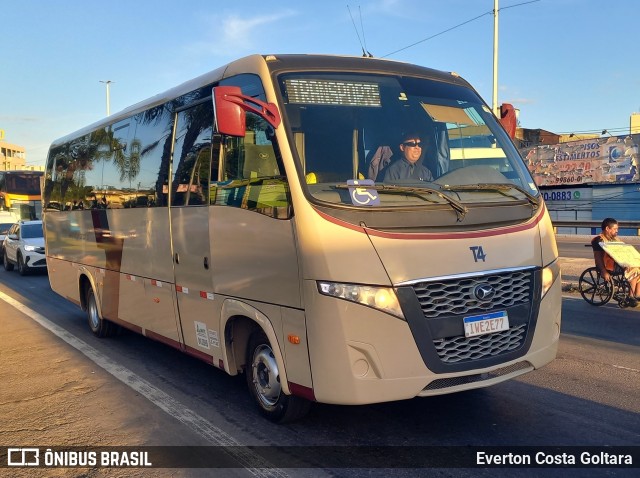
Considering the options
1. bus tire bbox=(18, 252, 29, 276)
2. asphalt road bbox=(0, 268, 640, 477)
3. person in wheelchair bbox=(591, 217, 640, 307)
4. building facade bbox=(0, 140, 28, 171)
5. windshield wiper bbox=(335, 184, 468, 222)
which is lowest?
bus tire bbox=(18, 252, 29, 276)

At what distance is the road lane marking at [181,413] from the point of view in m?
4.41

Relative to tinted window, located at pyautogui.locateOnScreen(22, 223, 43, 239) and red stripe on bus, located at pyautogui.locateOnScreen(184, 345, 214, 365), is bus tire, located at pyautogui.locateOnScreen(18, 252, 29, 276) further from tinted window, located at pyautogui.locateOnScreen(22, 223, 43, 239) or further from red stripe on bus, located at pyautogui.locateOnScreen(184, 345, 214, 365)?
red stripe on bus, located at pyautogui.locateOnScreen(184, 345, 214, 365)

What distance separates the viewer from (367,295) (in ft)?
13.9

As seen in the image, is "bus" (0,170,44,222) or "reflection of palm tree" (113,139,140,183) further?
"bus" (0,170,44,222)

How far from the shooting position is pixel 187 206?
6145 mm

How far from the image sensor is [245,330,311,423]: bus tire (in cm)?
504

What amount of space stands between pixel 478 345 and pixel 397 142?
1.76 meters

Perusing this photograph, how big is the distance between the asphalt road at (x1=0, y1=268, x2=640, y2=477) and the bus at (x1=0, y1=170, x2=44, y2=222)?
28466mm

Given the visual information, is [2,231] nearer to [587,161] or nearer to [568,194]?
[587,161]

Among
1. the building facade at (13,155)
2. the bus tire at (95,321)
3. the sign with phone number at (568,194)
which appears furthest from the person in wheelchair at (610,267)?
the building facade at (13,155)

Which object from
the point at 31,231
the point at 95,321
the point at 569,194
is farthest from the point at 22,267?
the point at 569,194

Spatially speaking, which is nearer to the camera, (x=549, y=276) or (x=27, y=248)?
(x=549, y=276)

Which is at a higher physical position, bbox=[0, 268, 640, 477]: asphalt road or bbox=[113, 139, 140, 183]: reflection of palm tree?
bbox=[113, 139, 140, 183]: reflection of palm tree

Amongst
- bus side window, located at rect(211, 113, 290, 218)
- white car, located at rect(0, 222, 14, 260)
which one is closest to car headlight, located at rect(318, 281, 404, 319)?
bus side window, located at rect(211, 113, 290, 218)
